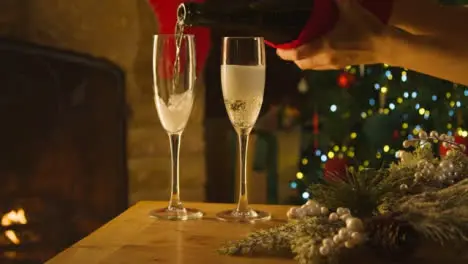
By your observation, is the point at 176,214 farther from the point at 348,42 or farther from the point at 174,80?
the point at 348,42

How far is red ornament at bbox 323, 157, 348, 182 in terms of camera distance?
834 millimetres

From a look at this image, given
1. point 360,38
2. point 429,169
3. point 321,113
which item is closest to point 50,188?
point 321,113

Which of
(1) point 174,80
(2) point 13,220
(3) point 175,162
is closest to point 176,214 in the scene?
(3) point 175,162

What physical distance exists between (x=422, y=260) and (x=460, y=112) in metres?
1.71

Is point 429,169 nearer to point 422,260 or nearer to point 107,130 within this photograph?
point 422,260

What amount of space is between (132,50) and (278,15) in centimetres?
142

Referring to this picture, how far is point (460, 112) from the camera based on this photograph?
2330 mm

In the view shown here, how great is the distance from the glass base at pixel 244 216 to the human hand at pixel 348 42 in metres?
0.24

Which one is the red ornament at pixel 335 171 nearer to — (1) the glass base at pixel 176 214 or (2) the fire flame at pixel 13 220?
(1) the glass base at pixel 176 214

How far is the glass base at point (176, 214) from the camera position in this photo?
39.8 inches

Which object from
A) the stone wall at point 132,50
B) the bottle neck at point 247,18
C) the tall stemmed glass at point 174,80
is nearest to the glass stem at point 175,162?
the tall stemmed glass at point 174,80

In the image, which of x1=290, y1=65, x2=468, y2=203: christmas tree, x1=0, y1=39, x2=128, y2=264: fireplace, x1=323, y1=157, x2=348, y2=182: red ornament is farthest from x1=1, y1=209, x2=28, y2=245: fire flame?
x1=323, y1=157, x2=348, y2=182: red ornament

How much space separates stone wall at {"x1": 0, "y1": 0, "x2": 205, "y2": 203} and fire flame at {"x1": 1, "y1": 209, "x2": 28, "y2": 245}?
1.26 feet

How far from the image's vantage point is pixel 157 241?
88 cm
